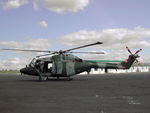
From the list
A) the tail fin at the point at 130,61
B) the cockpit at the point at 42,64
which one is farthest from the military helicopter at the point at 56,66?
the tail fin at the point at 130,61

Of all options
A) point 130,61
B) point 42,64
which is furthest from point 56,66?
point 130,61

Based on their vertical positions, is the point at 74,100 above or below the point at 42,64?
below

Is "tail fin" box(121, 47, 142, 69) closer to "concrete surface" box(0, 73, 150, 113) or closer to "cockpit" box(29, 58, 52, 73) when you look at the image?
"cockpit" box(29, 58, 52, 73)

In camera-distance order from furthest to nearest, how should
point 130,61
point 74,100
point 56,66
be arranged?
point 130,61
point 56,66
point 74,100

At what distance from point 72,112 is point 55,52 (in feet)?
53.4

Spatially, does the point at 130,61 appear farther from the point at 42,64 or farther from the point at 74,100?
the point at 74,100

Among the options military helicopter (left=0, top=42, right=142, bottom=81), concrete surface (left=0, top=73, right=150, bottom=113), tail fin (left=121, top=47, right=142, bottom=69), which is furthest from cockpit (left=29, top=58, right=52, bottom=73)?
tail fin (left=121, top=47, right=142, bottom=69)

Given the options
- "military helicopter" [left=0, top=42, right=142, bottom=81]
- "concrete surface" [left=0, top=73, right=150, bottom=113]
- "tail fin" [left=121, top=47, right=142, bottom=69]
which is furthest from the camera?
"tail fin" [left=121, top=47, right=142, bottom=69]

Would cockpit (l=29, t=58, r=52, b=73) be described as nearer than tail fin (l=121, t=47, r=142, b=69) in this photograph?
Yes

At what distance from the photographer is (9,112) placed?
630cm

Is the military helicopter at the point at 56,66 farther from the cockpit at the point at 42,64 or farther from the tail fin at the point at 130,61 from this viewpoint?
the tail fin at the point at 130,61

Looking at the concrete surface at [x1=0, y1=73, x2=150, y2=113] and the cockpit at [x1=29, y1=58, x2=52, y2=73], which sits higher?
the cockpit at [x1=29, y1=58, x2=52, y2=73]

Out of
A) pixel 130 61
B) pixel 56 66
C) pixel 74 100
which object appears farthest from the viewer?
pixel 130 61

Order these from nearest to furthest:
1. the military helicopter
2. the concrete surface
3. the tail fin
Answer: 1. the concrete surface
2. the military helicopter
3. the tail fin
